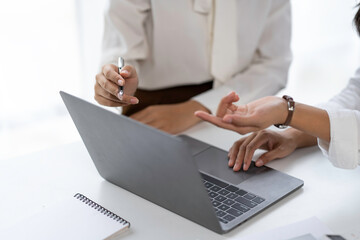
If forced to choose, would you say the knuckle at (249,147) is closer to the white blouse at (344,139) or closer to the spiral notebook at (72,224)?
the white blouse at (344,139)

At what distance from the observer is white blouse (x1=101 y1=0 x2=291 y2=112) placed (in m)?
1.51

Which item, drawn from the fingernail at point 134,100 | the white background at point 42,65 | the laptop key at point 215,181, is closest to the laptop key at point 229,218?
the laptop key at point 215,181

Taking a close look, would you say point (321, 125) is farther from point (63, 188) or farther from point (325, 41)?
point (325, 41)

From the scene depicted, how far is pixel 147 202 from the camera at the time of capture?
987mm

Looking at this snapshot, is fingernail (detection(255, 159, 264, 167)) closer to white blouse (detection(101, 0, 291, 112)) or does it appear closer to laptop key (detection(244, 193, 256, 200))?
laptop key (detection(244, 193, 256, 200))

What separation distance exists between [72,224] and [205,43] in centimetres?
84

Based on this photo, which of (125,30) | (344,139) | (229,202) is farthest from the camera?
(125,30)

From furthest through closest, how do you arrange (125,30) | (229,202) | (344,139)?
1. (125,30)
2. (344,139)
3. (229,202)

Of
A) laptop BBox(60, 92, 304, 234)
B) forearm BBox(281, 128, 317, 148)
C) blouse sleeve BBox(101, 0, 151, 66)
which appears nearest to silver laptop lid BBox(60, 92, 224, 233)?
laptop BBox(60, 92, 304, 234)

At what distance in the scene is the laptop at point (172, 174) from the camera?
0.81 m

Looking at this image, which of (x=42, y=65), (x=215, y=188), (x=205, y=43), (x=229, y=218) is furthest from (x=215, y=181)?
(x=42, y=65)

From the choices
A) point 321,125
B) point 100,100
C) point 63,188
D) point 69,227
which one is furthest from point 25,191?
point 321,125

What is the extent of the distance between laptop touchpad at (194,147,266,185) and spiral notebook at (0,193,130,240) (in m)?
0.25

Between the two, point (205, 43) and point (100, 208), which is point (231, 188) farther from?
point (205, 43)
